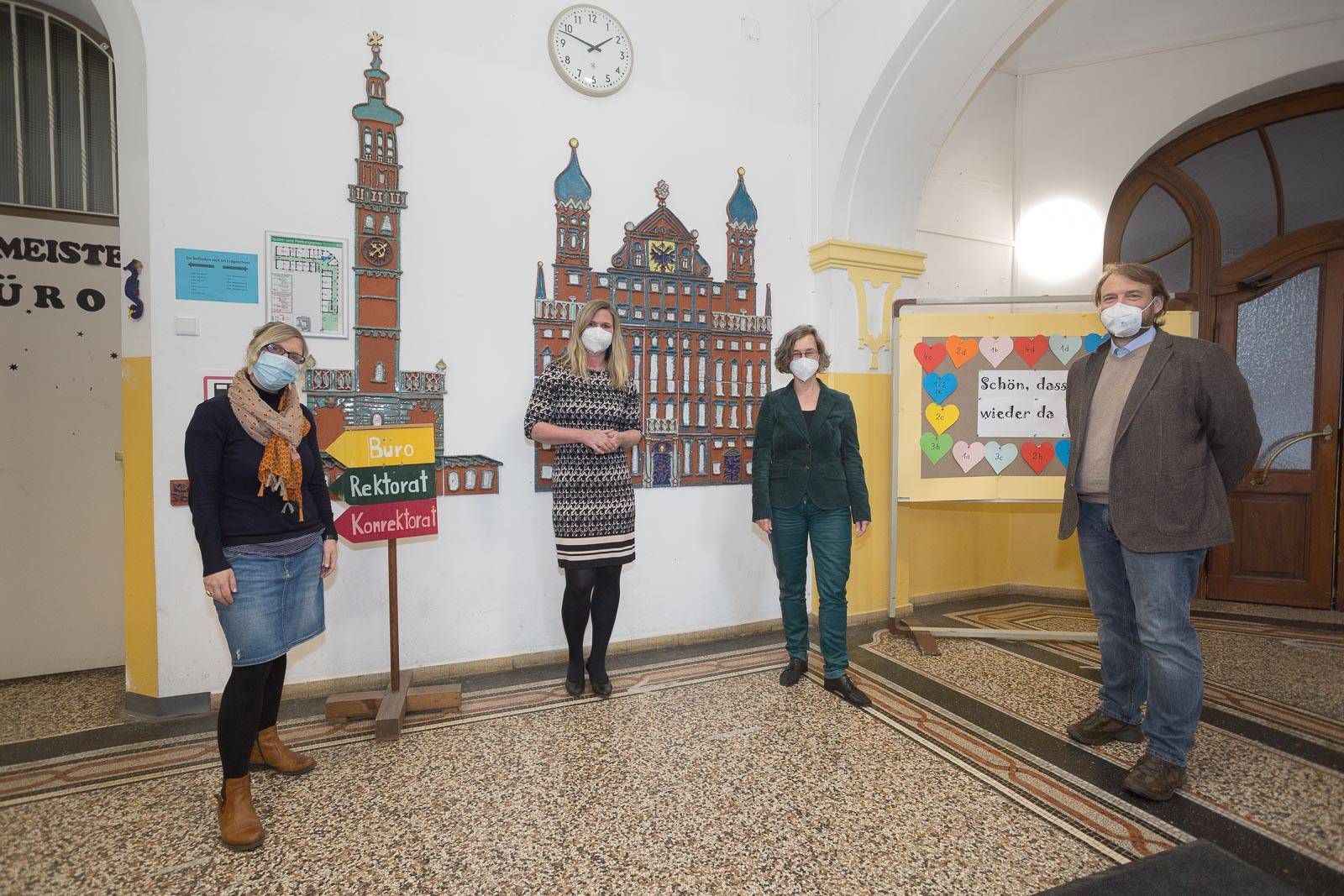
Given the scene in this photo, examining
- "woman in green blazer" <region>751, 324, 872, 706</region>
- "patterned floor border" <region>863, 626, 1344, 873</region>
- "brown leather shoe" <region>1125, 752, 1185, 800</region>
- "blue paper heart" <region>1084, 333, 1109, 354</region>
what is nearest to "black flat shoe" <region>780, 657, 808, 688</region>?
"woman in green blazer" <region>751, 324, 872, 706</region>

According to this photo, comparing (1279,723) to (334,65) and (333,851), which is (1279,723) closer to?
(333,851)

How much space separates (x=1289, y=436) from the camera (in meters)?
4.14

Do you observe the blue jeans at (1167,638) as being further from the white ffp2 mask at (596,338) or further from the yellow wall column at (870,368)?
Answer: the white ffp2 mask at (596,338)

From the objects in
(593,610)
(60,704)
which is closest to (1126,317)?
(593,610)

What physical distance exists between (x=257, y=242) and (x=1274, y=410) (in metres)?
5.94

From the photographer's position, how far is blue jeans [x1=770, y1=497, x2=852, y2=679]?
8.97 feet

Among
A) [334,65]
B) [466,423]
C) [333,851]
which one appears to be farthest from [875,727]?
[334,65]

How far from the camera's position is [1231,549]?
428cm

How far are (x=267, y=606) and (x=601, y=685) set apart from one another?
1376 millimetres

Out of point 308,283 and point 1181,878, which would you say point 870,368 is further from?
point 308,283

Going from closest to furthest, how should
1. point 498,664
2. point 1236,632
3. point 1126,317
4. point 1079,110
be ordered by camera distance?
point 1126,317
point 498,664
point 1236,632
point 1079,110

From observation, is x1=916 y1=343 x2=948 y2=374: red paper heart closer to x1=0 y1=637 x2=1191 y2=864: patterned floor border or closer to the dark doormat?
x1=0 y1=637 x2=1191 y2=864: patterned floor border

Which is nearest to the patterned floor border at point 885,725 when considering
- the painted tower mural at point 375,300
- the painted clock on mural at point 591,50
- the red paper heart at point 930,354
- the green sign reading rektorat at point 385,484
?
the green sign reading rektorat at point 385,484

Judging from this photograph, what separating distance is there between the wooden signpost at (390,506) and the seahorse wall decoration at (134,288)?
0.97 m
